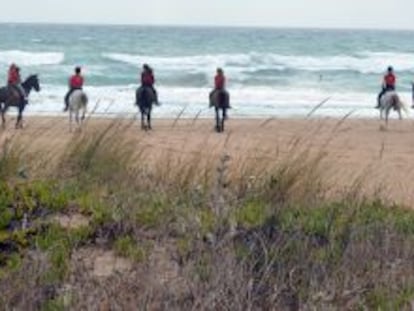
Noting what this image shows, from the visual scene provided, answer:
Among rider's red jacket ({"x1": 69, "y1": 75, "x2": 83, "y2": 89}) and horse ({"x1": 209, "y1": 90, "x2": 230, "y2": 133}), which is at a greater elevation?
rider's red jacket ({"x1": 69, "y1": 75, "x2": 83, "y2": 89})

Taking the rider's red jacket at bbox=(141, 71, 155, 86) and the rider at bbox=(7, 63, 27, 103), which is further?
the rider's red jacket at bbox=(141, 71, 155, 86)

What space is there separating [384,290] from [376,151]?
16612 millimetres

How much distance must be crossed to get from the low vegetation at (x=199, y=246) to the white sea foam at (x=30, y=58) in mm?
52163

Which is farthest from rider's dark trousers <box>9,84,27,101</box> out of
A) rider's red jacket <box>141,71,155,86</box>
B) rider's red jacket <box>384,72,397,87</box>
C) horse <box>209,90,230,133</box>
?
rider's red jacket <box>384,72,397,87</box>

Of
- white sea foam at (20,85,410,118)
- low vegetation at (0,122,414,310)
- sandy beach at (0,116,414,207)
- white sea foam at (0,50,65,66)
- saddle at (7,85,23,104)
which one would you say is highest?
low vegetation at (0,122,414,310)

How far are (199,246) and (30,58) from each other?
59824 millimetres

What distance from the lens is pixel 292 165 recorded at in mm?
Result: 6820

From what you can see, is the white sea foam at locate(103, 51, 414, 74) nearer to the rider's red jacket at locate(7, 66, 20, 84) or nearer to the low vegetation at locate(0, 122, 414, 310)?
the rider's red jacket at locate(7, 66, 20, 84)

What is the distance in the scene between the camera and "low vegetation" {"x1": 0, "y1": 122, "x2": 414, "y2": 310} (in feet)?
12.7

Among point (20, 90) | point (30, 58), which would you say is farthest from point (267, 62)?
point (20, 90)

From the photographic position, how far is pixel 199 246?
4383mm

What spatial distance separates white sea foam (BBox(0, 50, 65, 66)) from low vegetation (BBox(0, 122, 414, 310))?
5216 cm

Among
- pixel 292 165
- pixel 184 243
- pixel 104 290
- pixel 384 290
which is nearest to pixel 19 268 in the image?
pixel 104 290

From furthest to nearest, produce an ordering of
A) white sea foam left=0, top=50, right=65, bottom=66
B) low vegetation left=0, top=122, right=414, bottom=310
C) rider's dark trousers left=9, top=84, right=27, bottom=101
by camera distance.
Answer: white sea foam left=0, top=50, right=65, bottom=66, rider's dark trousers left=9, top=84, right=27, bottom=101, low vegetation left=0, top=122, right=414, bottom=310
